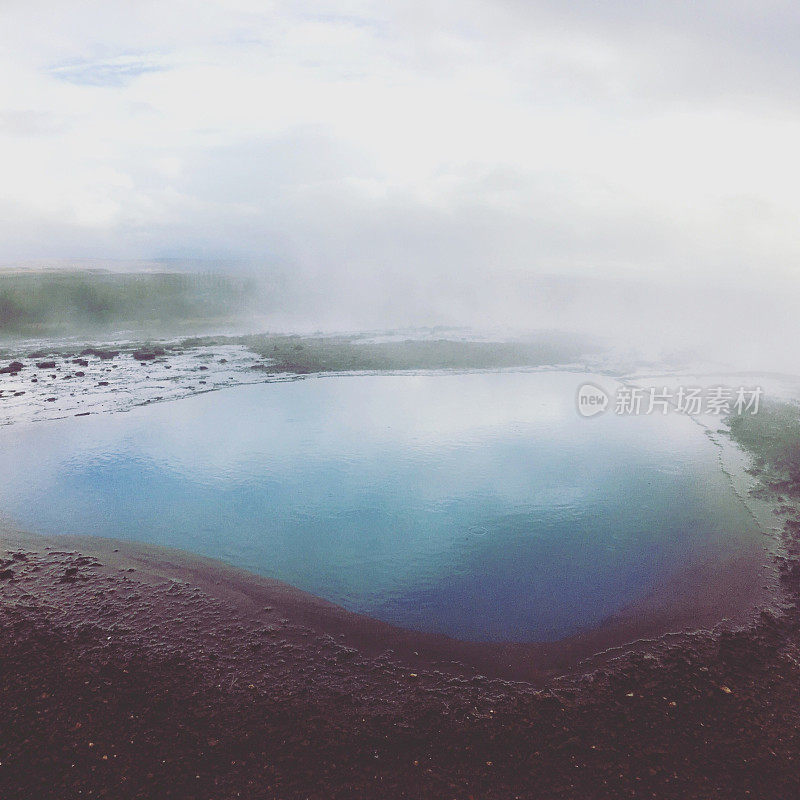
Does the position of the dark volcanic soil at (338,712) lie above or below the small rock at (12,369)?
below

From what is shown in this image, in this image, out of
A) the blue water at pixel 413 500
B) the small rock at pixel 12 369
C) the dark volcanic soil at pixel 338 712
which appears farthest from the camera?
the small rock at pixel 12 369

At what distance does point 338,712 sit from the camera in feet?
29.2

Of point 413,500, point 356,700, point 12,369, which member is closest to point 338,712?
point 356,700

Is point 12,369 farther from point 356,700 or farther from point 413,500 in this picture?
point 356,700

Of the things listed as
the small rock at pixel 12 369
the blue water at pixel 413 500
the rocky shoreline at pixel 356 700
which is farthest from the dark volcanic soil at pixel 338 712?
the small rock at pixel 12 369

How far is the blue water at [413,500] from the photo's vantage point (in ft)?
44.1

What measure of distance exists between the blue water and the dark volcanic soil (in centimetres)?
203

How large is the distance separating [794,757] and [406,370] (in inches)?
1412

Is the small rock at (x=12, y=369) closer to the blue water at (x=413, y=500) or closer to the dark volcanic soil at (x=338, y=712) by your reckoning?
the blue water at (x=413, y=500)

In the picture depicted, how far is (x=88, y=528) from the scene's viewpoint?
15.8 m

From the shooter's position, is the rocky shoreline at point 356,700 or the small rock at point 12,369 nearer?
the rocky shoreline at point 356,700

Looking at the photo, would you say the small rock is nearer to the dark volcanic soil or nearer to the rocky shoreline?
the rocky shoreline

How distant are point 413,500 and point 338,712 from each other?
9842 mm

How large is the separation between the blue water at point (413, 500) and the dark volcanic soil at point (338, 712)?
2033mm
